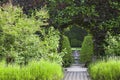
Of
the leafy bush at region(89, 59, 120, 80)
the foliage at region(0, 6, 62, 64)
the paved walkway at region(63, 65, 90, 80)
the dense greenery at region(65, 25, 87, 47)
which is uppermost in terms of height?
the foliage at region(0, 6, 62, 64)

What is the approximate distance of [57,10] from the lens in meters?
11.6

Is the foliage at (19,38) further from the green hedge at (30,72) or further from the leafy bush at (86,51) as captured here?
the leafy bush at (86,51)

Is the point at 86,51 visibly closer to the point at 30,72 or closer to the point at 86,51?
the point at 86,51

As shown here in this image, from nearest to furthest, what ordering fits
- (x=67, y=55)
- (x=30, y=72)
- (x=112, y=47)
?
1. (x=30, y=72)
2. (x=112, y=47)
3. (x=67, y=55)

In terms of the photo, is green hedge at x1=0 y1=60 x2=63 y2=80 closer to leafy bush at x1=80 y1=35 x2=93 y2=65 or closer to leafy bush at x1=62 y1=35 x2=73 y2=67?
leafy bush at x1=62 y1=35 x2=73 y2=67

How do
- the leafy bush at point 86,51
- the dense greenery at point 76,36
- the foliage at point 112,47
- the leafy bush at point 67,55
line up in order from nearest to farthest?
the foliage at point 112,47 < the leafy bush at point 67,55 < the leafy bush at point 86,51 < the dense greenery at point 76,36

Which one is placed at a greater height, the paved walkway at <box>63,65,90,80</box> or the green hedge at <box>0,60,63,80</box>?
the green hedge at <box>0,60,63,80</box>

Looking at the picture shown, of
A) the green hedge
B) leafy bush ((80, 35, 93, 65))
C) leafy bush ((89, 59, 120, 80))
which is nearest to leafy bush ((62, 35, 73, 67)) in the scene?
leafy bush ((80, 35, 93, 65))

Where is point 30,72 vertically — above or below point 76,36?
above

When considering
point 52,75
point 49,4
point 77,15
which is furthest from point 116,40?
point 52,75

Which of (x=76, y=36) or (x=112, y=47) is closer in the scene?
(x=112, y=47)

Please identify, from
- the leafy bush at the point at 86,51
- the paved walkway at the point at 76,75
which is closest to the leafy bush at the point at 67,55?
the leafy bush at the point at 86,51

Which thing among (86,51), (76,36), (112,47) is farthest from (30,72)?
(76,36)

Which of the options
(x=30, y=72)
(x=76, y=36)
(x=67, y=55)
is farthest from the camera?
(x=76, y=36)
